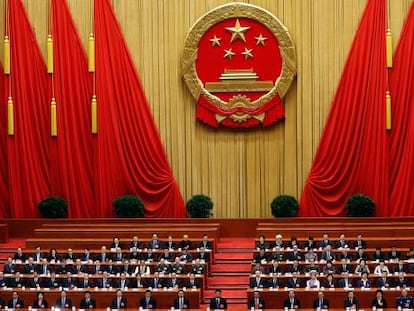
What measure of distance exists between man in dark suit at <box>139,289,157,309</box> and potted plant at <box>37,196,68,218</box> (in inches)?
170

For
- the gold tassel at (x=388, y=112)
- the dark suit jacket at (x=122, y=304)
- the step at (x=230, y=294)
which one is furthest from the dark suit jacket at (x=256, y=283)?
the gold tassel at (x=388, y=112)

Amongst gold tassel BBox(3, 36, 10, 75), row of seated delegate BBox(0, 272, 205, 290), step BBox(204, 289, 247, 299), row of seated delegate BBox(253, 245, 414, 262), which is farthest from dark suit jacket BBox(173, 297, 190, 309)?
gold tassel BBox(3, 36, 10, 75)

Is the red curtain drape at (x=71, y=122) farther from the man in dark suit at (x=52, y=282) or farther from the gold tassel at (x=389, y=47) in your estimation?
the gold tassel at (x=389, y=47)

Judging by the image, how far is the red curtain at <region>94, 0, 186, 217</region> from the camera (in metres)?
15.5

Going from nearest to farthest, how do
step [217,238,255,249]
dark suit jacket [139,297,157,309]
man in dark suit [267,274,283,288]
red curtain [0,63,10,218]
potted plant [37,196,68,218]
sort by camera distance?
1. dark suit jacket [139,297,157,309]
2. man in dark suit [267,274,283,288]
3. step [217,238,255,249]
4. potted plant [37,196,68,218]
5. red curtain [0,63,10,218]

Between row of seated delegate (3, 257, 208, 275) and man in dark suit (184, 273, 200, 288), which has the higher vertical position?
row of seated delegate (3, 257, 208, 275)

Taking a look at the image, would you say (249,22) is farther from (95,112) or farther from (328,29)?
(95,112)

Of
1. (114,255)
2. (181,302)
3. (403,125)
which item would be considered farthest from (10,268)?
(403,125)

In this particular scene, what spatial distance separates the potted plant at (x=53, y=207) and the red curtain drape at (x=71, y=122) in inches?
12.0

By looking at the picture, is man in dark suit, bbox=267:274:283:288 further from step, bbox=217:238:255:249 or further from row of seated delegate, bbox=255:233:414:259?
step, bbox=217:238:255:249

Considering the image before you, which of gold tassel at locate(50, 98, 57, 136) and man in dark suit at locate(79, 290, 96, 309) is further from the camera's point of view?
gold tassel at locate(50, 98, 57, 136)

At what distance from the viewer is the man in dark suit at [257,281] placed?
11.9 m

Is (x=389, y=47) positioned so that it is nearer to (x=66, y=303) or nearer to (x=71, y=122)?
(x=71, y=122)

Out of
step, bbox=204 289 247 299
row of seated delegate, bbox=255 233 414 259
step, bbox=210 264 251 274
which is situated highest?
row of seated delegate, bbox=255 233 414 259
